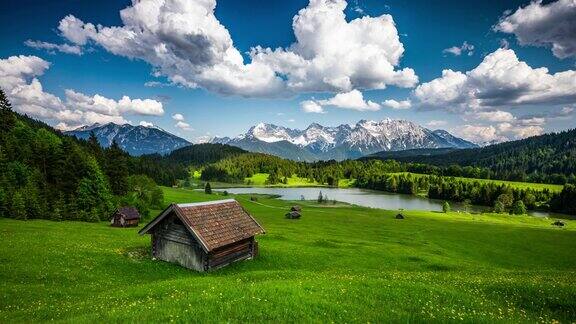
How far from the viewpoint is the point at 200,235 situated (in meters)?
32.1

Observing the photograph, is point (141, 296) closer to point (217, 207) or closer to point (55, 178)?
point (217, 207)

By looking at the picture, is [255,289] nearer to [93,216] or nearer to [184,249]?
[184,249]

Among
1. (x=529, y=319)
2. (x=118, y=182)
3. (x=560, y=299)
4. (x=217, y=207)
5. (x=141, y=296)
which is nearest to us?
(x=529, y=319)

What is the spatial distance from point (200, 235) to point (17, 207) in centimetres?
5562

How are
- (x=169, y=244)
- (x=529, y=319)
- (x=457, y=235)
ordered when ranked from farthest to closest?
(x=457, y=235), (x=169, y=244), (x=529, y=319)

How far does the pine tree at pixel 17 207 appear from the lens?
6650 cm

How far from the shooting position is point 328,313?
14477 millimetres

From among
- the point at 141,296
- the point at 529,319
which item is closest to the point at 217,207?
the point at 141,296

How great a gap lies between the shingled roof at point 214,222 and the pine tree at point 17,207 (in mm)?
46707

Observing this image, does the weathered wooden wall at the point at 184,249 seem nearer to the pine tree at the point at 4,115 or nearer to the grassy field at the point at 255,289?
the grassy field at the point at 255,289

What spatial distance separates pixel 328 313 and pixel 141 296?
37.8ft

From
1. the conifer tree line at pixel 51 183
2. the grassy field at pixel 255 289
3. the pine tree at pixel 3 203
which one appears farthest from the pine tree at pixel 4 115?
the grassy field at pixel 255 289

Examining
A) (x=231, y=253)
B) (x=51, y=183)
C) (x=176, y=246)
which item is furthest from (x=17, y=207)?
(x=231, y=253)

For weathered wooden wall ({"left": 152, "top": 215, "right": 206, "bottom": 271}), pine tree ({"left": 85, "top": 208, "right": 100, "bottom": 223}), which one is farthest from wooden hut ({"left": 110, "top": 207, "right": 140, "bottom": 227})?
weathered wooden wall ({"left": 152, "top": 215, "right": 206, "bottom": 271})
